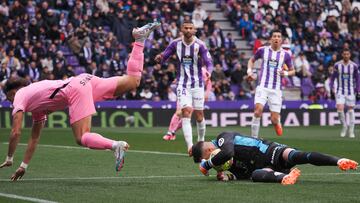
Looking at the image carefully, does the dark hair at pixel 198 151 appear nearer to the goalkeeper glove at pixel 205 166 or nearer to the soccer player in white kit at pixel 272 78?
the goalkeeper glove at pixel 205 166

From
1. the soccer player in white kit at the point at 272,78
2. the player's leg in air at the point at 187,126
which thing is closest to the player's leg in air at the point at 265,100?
the soccer player in white kit at the point at 272,78

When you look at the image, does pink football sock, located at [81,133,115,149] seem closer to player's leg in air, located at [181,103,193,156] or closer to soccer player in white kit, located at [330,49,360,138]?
player's leg in air, located at [181,103,193,156]

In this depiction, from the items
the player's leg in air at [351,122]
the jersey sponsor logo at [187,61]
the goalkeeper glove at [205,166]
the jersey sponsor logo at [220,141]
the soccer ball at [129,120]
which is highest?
the jersey sponsor logo at [187,61]

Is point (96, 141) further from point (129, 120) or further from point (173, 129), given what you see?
point (129, 120)

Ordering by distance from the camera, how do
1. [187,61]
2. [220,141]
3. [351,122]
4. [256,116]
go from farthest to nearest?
[351,122]
[256,116]
[187,61]
[220,141]

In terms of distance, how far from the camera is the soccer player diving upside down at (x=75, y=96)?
452 inches

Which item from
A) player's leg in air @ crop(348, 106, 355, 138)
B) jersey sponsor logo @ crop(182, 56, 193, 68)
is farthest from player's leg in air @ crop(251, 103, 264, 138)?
player's leg in air @ crop(348, 106, 355, 138)

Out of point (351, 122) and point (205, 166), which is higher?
point (205, 166)

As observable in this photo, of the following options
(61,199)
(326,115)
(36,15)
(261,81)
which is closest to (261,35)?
(326,115)

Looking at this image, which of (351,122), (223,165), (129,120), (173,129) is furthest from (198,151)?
(129,120)

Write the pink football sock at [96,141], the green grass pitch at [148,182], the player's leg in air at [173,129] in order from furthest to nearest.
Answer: the player's leg in air at [173,129]
the pink football sock at [96,141]
the green grass pitch at [148,182]

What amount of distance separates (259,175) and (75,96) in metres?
2.58

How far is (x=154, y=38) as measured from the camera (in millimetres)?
35562

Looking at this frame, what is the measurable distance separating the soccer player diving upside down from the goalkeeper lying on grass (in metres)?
1.22
